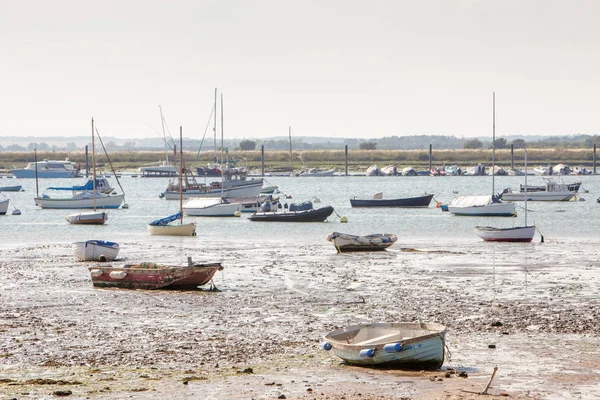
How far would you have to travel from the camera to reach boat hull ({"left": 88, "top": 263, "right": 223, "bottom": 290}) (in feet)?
122

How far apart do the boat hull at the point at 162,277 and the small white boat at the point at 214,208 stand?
51.8 meters

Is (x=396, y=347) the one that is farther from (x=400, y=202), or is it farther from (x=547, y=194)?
(x=547, y=194)

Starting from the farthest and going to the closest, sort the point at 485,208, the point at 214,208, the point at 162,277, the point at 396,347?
1. the point at 214,208
2. the point at 485,208
3. the point at 162,277
4. the point at 396,347

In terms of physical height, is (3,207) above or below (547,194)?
above

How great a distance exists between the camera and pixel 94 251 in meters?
48.4

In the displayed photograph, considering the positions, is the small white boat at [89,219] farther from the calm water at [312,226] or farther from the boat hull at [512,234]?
the boat hull at [512,234]

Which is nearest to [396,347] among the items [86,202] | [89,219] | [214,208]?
[89,219]

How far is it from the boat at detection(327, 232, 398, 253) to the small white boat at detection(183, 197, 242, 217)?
37.7 meters

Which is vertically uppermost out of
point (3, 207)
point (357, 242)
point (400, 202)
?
point (357, 242)

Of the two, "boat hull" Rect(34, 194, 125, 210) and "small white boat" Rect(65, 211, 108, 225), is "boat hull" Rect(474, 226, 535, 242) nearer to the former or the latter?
"small white boat" Rect(65, 211, 108, 225)

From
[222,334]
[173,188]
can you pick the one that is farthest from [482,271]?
[173,188]

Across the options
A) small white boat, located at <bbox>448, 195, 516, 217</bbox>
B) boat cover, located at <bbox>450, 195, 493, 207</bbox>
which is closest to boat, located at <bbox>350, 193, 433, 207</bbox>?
boat cover, located at <bbox>450, 195, 493, 207</bbox>

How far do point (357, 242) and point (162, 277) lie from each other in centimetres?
1735

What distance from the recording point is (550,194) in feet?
366
